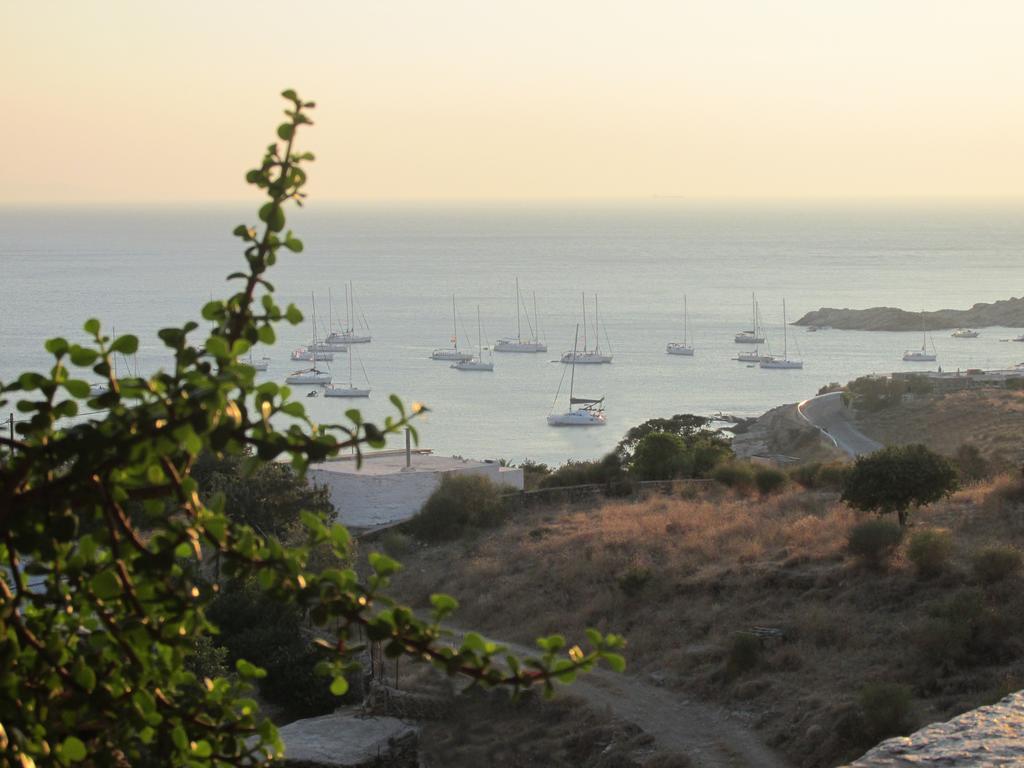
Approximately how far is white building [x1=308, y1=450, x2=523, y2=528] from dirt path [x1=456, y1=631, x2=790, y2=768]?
1162 cm

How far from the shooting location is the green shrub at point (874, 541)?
15.3 m

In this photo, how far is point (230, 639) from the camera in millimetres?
14406

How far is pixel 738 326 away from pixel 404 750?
99019 millimetres

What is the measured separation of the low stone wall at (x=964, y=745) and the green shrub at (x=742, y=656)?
725 cm

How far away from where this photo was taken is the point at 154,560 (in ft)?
7.09

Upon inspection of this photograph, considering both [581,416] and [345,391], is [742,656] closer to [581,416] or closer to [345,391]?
[581,416]

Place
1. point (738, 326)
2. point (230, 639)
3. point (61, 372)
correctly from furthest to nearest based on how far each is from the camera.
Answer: point (738, 326)
point (230, 639)
point (61, 372)

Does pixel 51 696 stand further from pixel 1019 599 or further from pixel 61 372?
pixel 1019 599

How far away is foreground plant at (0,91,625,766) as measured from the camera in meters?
2.09

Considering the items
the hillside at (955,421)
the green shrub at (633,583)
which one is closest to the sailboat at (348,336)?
the hillside at (955,421)

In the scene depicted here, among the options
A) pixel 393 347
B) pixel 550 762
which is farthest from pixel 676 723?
pixel 393 347

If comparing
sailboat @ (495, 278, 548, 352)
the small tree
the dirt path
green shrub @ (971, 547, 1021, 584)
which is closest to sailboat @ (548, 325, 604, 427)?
sailboat @ (495, 278, 548, 352)

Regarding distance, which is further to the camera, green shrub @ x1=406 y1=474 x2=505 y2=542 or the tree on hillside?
green shrub @ x1=406 y1=474 x2=505 y2=542

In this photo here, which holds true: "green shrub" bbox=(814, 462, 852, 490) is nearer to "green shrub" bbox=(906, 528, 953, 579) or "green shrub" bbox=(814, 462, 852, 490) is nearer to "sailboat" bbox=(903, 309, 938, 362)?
"green shrub" bbox=(906, 528, 953, 579)
